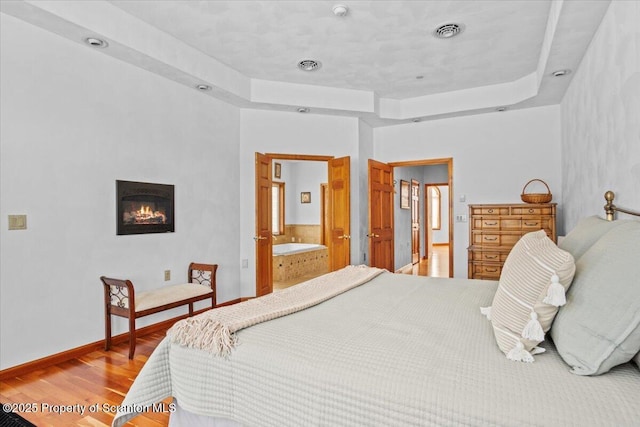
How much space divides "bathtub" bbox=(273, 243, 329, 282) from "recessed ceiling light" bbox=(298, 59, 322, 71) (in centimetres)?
329

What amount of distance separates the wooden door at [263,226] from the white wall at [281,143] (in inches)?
6.1

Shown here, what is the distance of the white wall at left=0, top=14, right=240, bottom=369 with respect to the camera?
2.69 m

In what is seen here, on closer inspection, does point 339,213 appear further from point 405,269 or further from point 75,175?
point 75,175

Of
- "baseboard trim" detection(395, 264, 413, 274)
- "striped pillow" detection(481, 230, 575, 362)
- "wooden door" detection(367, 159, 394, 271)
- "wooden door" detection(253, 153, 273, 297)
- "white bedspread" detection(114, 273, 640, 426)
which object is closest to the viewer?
"white bedspread" detection(114, 273, 640, 426)

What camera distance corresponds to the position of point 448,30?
3387 mm

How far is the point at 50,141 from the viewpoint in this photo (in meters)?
2.90

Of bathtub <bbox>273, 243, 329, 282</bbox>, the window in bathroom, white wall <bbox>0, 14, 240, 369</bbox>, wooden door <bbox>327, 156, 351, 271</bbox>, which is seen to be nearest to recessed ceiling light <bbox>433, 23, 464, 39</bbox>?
wooden door <bbox>327, 156, 351, 271</bbox>

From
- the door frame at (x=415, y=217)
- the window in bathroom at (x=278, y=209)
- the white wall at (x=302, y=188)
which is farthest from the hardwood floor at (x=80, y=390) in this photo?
the door frame at (x=415, y=217)

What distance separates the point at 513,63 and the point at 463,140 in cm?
138

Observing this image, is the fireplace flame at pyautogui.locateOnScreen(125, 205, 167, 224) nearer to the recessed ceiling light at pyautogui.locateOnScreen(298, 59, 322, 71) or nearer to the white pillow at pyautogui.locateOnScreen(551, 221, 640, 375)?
the recessed ceiling light at pyautogui.locateOnScreen(298, 59, 322, 71)

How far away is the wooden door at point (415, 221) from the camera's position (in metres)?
8.30

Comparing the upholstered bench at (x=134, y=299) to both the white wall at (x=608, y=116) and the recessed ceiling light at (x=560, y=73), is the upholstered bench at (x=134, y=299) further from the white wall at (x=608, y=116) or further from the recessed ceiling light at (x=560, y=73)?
the recessed ceiling light at (x=560, y=73)

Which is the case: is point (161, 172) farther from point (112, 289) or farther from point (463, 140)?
point (463, 140)

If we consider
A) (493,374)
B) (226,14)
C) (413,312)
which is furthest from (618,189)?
(226,14)
